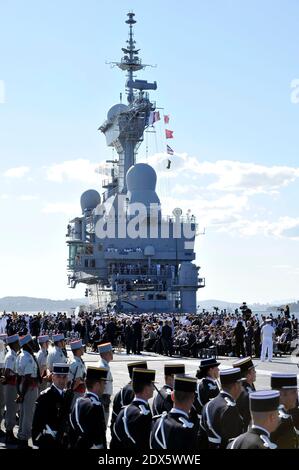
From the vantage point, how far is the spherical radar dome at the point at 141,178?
72.4 metres

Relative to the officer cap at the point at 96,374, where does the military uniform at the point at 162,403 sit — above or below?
below

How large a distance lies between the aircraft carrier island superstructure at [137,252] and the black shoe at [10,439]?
52.7 meters

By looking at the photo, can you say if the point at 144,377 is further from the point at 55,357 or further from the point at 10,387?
the point at 10,387

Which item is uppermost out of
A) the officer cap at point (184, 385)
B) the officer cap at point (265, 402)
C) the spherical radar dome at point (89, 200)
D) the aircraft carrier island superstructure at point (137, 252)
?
the spherical radar dome at point (89, 200)

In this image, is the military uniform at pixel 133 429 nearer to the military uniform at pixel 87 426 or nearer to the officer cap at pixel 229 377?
the military uniform at pixel 87 426

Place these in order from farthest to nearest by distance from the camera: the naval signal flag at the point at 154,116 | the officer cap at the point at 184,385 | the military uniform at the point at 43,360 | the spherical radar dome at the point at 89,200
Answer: the spherical radar dome at the point at 89,200 → the naval signal flag at the point at 154,116 → the military uniform at the point at 43,360 → the officer cap at the point at 184,385

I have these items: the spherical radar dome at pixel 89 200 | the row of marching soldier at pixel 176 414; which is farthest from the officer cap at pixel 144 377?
the spherical radar dome at pixel 89 200

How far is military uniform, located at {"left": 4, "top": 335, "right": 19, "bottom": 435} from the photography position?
41.2 feet

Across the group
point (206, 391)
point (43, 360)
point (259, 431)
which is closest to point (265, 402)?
point (259, 431)

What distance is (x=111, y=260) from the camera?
70562mm

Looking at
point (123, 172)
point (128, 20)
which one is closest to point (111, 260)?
point (123, 172)

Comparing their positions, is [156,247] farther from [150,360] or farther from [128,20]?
[150,360]

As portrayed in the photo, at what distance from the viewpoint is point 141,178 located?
2847 inches

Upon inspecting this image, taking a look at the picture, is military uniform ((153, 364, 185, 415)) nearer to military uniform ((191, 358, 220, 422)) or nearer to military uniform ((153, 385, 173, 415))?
military uniform ((153, 385, 173, 415))
